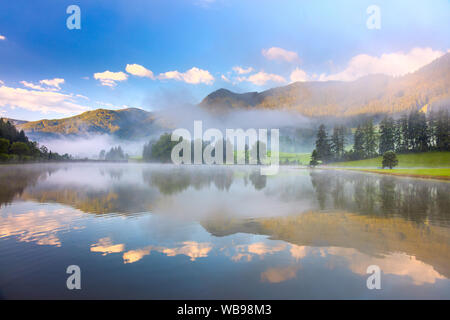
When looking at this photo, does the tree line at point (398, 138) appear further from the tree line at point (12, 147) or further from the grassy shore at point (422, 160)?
the tree line at point (12, 147)

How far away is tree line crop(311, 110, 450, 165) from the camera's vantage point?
8956 centimetres

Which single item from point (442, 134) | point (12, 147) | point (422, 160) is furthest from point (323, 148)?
point (12, 147)

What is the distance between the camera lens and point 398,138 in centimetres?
10519

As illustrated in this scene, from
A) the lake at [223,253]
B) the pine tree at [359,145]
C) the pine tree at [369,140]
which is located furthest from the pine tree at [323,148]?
the lake at [223,253]

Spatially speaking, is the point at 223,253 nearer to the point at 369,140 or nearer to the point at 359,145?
the point at 359,145

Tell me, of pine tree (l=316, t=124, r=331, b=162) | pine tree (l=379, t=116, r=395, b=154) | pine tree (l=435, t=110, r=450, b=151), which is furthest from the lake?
pine tree (l=316, t=124, r=331, b=162)

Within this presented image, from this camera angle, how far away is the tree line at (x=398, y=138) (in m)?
89.6

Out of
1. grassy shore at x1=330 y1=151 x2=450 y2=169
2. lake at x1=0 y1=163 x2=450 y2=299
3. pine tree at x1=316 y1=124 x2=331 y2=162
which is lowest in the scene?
lake at x1=0 y1=163 x2=450 y2=299

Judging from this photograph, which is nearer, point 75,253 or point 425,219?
point 75,253

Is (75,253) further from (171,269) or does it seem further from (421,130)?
(421,130)

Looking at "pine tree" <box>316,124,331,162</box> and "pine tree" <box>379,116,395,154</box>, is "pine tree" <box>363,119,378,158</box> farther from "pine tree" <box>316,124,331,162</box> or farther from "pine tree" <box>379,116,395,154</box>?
"pine tree" <box>316,124,331,162</box>
